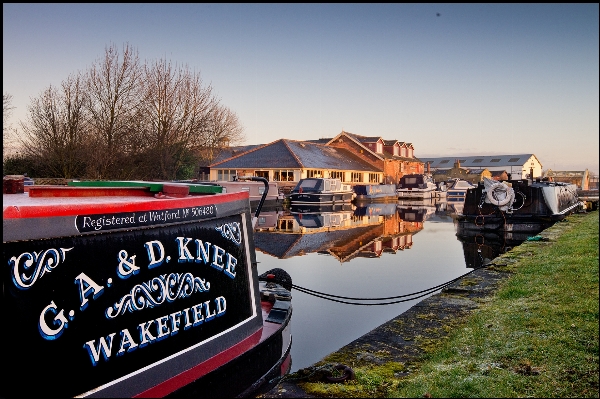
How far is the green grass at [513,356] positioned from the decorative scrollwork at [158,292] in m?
1.35

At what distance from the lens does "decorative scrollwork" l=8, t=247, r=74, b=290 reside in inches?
122

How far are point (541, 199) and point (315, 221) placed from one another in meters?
11.4

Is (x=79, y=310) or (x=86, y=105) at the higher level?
(x=86, y=105)

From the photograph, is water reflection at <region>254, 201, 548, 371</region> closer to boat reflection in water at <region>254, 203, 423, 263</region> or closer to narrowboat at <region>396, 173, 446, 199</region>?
boat reflection in water at <region>254, 203, 423, 263</region>

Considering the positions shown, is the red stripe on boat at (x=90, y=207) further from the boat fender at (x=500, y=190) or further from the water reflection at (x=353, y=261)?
the boat fender at (x=500, y=190)

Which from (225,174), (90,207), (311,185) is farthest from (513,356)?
(225,174)

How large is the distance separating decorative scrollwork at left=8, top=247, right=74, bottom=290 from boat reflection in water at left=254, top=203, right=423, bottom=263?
1253cm

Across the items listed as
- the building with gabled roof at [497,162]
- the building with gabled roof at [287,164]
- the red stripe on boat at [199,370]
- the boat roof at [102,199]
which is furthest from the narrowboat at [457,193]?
the red stripe on boat at [199,370]

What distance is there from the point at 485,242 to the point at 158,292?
17752 mm

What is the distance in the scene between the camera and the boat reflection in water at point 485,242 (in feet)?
53.0

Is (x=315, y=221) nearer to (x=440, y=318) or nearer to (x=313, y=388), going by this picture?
(x=440, y=318)

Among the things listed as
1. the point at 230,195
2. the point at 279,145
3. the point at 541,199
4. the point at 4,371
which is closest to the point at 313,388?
the point at 230,195

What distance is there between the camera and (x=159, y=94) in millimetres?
31781

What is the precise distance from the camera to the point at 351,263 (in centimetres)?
1485
